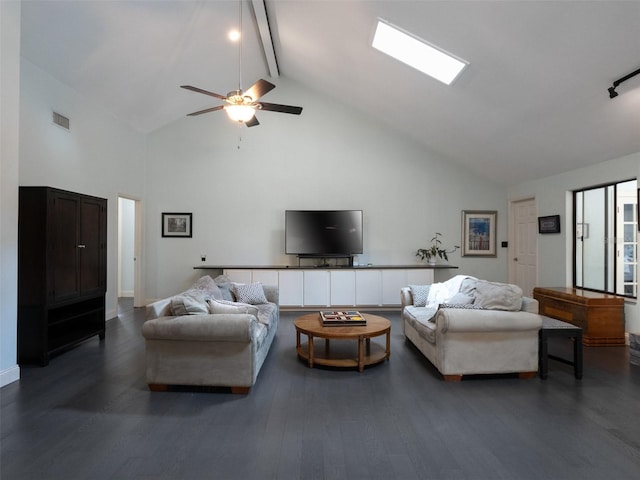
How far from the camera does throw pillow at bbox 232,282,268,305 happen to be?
4422 millimetres

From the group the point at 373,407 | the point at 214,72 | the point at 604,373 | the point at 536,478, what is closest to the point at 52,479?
the point at 373,407

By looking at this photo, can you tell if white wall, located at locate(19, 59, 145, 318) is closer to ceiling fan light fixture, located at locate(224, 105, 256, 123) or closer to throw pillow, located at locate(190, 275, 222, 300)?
throw pillow, located at locate(190, 275, 222, 300)

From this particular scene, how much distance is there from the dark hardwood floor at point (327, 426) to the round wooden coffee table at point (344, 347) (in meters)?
0.11

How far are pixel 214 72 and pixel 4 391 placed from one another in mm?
4961

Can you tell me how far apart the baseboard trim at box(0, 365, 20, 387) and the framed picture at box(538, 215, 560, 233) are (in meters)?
6.95

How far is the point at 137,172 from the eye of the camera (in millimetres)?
6547

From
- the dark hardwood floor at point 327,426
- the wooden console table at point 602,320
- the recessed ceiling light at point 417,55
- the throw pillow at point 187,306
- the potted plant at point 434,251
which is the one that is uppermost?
the recessed ceiling light at point 417,55

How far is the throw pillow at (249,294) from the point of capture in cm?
442

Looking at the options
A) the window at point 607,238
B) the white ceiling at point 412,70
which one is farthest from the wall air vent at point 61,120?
the window at point 607,238

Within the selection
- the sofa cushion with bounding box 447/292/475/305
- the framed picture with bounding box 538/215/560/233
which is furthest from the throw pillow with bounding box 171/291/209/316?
the framed picture with bounding box 538/215/560/233

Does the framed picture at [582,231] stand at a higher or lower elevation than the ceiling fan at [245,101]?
lower

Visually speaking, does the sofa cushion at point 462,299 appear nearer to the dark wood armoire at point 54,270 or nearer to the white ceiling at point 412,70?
the white ceiling at point 412,70

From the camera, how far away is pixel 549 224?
569 centimetres

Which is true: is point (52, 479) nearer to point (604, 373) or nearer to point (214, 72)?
point (604, 373)
